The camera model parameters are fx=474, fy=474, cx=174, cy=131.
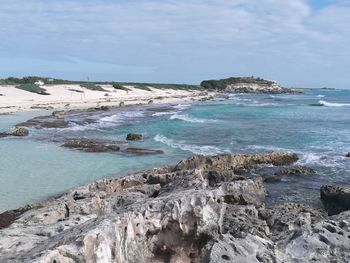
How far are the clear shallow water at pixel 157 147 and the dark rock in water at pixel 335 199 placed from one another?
3.12ft

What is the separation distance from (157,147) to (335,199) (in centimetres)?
1546

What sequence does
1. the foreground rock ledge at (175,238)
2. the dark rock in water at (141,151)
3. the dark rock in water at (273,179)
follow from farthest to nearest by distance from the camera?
the dark rock in water at (141,151) → the dark rock in water at (273,179) → the foreground rock ledge at (175,238)

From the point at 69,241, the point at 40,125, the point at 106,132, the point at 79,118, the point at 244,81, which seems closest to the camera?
the point at 69,241

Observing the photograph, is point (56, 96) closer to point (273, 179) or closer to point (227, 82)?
point (273, 179)

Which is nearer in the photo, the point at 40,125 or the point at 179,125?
the point at 40,125

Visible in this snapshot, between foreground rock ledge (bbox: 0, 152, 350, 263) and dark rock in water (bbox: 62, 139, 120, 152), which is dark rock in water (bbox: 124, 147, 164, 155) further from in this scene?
foreground rock ledge (bbox: 0, 152, 350, 263)

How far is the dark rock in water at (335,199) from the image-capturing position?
46.1 feet

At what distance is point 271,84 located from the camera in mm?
170375

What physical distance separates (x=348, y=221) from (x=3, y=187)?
516 inches

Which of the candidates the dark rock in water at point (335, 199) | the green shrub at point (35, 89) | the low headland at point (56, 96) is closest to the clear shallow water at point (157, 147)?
the dark rock in water at point (335, 199)

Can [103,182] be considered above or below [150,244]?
below

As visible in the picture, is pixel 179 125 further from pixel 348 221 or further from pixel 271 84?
pixel 271 84

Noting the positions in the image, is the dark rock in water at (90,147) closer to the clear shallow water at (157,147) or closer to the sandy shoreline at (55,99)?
the clear shallow water at (157,147)

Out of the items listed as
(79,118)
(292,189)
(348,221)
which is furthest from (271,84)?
(348,221)
